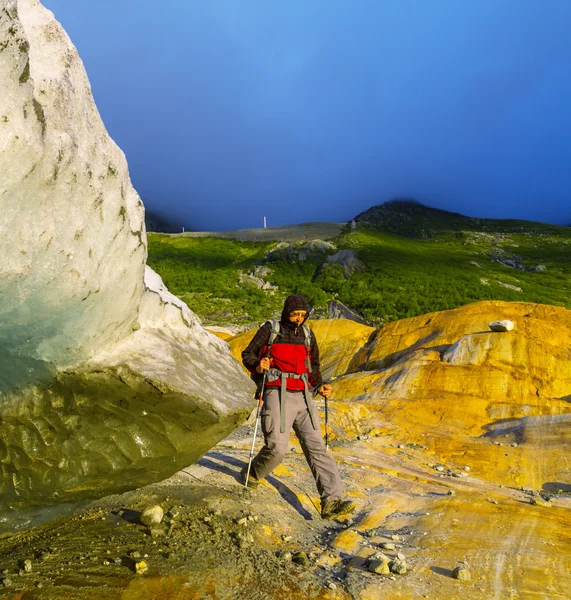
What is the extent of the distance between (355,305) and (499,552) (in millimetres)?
46530

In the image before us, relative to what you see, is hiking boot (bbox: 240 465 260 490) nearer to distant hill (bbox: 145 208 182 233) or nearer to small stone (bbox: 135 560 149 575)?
small stone (bbox: 135 560 149 575)

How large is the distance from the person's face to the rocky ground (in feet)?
8.37

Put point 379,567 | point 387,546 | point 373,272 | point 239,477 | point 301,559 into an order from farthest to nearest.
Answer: point 373,272 → point 239,477 → point 387,546 → point 301,559 → point 379,567

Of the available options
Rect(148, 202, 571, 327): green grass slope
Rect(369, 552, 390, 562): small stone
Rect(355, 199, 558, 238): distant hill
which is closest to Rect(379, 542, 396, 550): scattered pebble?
Rect(369, 552, 390, 562): small stone

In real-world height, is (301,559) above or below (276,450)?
below

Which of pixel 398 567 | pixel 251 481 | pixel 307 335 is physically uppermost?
pixel 307 335

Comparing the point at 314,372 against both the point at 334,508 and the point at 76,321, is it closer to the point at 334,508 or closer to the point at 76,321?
the point at 334,508

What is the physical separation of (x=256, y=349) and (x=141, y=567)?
3.18m

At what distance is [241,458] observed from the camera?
30.0 ft

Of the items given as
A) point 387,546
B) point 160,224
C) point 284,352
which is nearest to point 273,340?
point 284,352

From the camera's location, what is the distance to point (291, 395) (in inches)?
275

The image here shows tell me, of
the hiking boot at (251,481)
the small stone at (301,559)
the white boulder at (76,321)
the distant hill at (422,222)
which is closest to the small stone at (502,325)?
the hiking boot at (251,481)

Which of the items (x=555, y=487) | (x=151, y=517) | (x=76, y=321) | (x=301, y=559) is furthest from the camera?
(x=555, y=487)

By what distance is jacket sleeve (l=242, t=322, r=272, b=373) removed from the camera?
6.96 m
